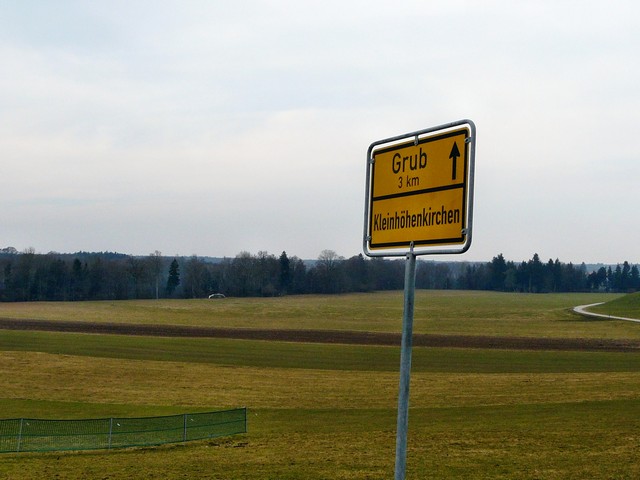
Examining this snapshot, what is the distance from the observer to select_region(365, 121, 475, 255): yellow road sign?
582cm

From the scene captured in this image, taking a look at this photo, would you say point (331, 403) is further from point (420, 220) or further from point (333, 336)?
point (333, 336)

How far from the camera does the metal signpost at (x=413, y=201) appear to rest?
5809mm

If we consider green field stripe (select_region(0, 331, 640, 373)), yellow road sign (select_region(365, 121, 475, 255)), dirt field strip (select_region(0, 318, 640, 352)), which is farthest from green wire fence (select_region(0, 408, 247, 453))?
dirt field strip (select_region(0, 318, 640, 352))

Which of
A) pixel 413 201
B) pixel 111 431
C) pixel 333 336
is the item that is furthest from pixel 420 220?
pixel 333 336

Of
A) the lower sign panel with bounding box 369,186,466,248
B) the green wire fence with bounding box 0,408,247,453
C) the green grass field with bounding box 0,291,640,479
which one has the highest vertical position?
the lower sign panel with bounding box 369,186,466,248

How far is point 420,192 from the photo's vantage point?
245 inches

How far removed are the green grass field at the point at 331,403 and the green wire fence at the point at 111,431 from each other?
1.12 meters

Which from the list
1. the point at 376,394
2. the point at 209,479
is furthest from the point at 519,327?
the point at 209,479

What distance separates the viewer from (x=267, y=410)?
4428cm

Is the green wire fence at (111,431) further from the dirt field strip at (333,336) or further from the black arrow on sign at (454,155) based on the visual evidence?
the dirt field strip at (333,336)

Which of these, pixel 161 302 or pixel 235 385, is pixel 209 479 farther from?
pixel 161 302

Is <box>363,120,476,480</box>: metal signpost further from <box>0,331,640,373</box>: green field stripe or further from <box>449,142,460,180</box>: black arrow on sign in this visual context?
<box>0,331,640,373</box>: green field stripe

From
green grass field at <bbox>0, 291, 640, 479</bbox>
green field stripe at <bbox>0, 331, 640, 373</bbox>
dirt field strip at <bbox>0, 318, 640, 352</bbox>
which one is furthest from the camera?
dirt field strip at <bbox>0, 318, 640, 352</bbox>

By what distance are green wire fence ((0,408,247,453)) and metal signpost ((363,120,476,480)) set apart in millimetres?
28667
